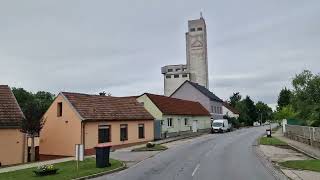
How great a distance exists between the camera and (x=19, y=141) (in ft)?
95.5

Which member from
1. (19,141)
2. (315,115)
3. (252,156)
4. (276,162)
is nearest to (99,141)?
(19,141)

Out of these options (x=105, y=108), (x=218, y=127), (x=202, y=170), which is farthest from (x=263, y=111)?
(x=202, y=170)

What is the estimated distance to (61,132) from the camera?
1316 inches

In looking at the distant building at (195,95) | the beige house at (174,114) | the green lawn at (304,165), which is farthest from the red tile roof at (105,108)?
the distant building at (195,95)

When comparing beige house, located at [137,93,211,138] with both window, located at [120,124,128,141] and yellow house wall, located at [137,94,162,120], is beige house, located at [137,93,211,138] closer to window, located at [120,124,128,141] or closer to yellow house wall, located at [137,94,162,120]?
yellow house wall, located at [137,94,162,120]

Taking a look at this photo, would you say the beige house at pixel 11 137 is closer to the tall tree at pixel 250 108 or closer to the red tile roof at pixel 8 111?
the red tile roof at pixel 8 111

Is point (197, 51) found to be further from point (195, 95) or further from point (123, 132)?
point (123, 132)

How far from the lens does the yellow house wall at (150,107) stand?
46.3 meters

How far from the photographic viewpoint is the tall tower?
11744cm

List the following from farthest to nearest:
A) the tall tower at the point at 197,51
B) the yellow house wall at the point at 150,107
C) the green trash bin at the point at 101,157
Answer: the tall tower at the point at 197,51
the yellow house wall at the point at 150,107
the green trash bin at the point at 101,157

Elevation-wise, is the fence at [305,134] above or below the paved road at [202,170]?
above

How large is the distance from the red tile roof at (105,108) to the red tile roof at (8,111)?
178 inches

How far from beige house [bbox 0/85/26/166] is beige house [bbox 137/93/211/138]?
733 inches

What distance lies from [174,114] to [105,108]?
15.0 meters
